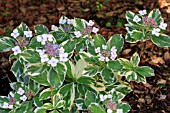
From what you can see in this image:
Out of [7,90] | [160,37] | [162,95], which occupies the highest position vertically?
[160,37]

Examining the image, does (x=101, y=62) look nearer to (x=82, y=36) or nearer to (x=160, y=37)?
(x=82, y=36)

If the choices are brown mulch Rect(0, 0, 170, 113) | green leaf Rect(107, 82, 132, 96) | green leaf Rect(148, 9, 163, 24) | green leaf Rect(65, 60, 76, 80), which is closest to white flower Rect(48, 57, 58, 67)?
green leaf Rect(65, 60, 76, 80)

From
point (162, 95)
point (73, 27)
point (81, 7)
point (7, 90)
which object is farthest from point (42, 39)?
point (81, 7)

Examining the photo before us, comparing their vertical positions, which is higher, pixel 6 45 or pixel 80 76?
pixel 6 45

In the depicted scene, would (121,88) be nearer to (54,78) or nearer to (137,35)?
(137,35)

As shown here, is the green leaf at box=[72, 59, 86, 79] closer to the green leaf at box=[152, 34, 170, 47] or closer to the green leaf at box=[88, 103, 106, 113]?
the green leaf at box=[88, 103, 106, 113]

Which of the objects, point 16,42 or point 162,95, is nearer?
point 16,42

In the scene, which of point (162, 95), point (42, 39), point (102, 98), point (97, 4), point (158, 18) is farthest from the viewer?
point (97, 4)
